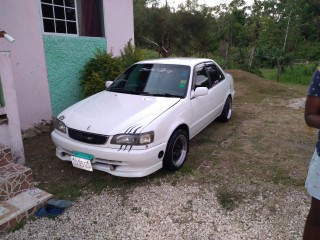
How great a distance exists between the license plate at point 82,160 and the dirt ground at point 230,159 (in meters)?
0.34

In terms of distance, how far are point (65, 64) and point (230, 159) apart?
165 inches

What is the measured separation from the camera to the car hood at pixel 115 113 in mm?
3258

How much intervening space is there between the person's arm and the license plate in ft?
7.91

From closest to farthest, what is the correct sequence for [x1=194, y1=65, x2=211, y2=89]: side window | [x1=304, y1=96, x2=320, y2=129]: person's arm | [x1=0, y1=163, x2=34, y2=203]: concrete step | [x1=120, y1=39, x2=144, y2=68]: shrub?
[x1=304, y1=96, x2=320, y2=129]: person's arm < [x1=0, y1=163, x2=34, y2=203]: concrete step < [x1=194, y1=65, x2=211, y2=89]: side window < [x1=120, y1=39, x2=144, y2=68]: shrub

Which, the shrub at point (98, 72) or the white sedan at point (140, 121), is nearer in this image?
the white sedan at point (140, 121)

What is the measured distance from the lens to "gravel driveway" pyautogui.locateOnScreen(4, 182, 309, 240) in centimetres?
264

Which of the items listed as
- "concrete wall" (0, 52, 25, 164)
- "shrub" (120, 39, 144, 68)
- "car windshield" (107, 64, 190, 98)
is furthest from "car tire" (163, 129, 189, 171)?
"shrub" (120, 39, 144, 68)

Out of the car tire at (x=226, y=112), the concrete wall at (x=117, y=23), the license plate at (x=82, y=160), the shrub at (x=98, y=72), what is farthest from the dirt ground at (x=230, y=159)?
the concrete wall at (x=117, y=23)

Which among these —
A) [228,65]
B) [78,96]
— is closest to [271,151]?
[78,96]

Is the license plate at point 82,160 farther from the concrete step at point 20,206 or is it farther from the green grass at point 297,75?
the green grass at point 297,75

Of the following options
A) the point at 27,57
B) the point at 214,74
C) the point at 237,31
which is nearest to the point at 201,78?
the point at 214,74

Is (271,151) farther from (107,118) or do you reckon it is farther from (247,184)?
(107,118)

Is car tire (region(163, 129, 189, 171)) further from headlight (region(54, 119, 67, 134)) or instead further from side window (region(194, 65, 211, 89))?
headlight (region(54, 119, 67, 134))

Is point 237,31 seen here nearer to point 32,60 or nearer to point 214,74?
point 214,74
